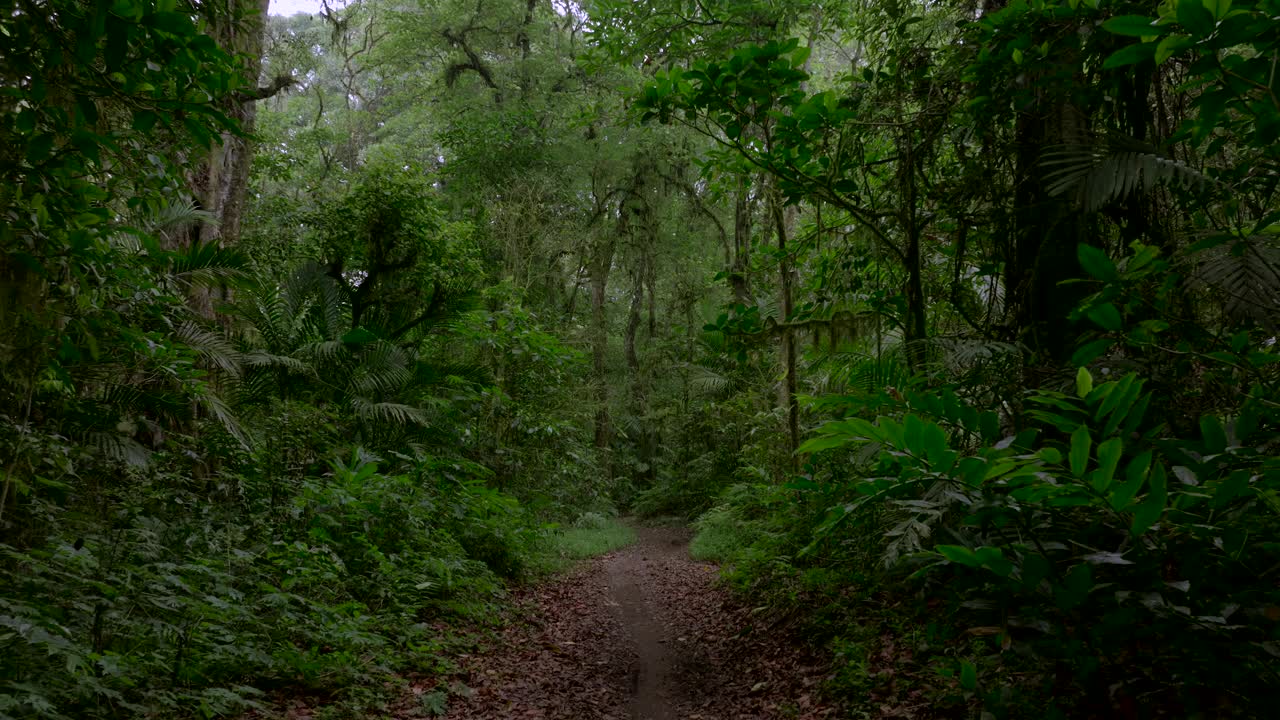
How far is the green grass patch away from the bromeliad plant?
326 inches

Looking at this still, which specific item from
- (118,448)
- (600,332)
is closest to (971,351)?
(118,448)

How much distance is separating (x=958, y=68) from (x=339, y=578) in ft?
19.7

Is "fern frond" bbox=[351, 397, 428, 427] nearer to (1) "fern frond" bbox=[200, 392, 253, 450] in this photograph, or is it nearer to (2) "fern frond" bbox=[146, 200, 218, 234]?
(1) "fern frond" bbox=[200, 392, 253, 450]

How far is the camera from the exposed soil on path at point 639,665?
4945 millimetres

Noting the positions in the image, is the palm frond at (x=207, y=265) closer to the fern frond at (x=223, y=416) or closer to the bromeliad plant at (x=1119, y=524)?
the fern frond at (x=223, y=416)

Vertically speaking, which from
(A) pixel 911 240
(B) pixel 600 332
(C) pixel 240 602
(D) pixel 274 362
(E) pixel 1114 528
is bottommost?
(C) pixel 240 602

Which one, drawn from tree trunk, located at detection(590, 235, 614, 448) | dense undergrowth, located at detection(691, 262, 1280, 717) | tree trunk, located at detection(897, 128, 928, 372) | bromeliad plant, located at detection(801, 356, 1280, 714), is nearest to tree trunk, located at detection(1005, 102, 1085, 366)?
dense undergrowth, located at detection(691, 262, 1280, 717)

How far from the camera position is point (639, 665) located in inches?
246

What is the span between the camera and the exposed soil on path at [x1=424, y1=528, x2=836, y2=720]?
495 centimetres

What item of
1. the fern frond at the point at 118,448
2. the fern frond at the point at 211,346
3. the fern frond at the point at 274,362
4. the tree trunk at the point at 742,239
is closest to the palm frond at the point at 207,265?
the fern frond at the point at 211,346

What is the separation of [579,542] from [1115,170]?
39.8 ft

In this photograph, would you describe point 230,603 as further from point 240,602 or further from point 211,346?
point 211,346

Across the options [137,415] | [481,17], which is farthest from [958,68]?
[481,17]

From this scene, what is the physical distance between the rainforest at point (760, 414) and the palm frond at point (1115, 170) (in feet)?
0.09
